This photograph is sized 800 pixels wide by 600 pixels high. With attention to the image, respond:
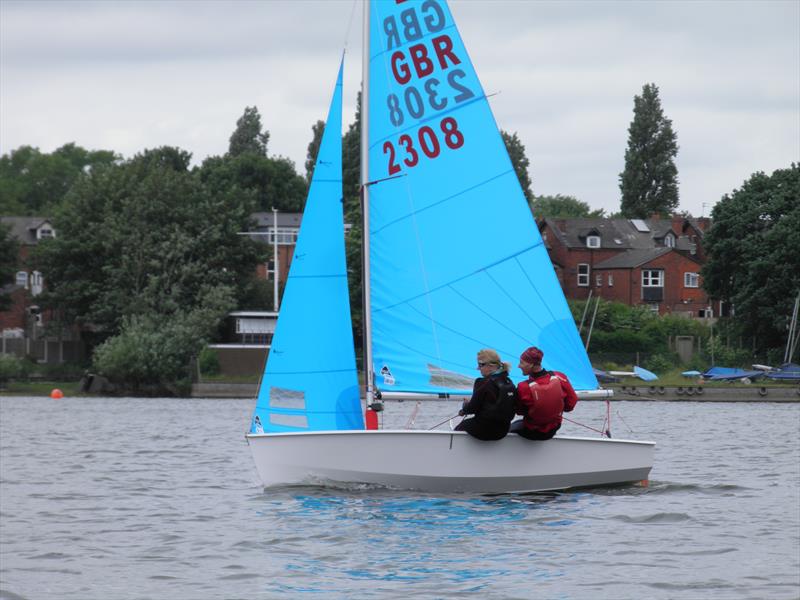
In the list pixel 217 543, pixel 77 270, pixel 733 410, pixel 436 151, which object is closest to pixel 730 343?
pixel 733 410

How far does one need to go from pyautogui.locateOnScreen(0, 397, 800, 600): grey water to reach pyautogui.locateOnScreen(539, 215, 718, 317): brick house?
241ft

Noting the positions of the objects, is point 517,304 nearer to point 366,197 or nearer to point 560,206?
point 366,197

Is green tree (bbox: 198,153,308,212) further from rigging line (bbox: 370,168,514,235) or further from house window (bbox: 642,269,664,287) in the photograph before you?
rigging line (bbox: 370,168,514,235)

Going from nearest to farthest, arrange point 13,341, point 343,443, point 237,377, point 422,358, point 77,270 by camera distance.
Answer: point 343,443 < point 422,358 < point 237,377 < point 77,270 < point 13,341

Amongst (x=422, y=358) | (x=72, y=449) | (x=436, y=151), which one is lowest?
(x=72, y=449)

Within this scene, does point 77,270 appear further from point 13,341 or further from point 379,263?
point 379,263

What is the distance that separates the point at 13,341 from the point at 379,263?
252ft

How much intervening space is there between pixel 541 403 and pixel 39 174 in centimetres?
13546

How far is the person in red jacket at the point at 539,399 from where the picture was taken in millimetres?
17875

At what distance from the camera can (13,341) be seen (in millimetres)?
92625

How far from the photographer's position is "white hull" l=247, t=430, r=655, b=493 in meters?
18.3

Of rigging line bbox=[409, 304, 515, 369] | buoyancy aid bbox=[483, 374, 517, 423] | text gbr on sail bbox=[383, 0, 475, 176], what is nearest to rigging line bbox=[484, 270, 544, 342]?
rigging line bbox=[409, 304, 515, 369]

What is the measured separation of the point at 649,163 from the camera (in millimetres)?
121250

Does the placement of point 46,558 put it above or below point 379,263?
below
